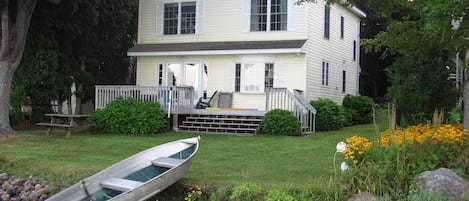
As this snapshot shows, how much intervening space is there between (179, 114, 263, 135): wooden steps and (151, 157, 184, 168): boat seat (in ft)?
27.0

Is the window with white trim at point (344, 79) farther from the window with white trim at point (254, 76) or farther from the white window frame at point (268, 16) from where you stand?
the window with white trim at point (254, 76)

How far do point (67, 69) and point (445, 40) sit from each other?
14.7m

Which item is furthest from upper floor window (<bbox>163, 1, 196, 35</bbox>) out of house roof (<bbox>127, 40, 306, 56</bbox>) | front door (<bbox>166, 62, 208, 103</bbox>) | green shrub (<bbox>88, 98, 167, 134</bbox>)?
green shrub (<bbox>88, 98, 167, 134</bbox>)

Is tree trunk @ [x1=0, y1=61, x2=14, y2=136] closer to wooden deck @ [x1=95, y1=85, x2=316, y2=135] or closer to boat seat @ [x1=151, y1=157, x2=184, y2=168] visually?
wooden deck @ [x1=95, y1=85, x2=316, y2=135]

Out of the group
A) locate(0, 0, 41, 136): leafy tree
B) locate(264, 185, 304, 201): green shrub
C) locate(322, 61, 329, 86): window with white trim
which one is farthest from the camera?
locate(322, 61, 329, 86): window with white trim

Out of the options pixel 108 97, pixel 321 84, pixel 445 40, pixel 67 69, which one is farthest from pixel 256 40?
pixel 445 40

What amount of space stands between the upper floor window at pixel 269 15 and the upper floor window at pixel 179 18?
285 cm

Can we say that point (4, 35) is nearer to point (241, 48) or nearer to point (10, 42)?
point (10, 42)

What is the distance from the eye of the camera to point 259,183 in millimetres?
7781

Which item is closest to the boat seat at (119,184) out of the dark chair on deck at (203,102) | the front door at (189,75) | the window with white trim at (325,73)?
the dark chair on deck at (203,102)

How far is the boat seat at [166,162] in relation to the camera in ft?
27.5

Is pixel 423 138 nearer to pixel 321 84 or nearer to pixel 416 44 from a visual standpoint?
pixel 416 44

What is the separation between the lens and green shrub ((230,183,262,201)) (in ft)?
23.7

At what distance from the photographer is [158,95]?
18.4 metres
